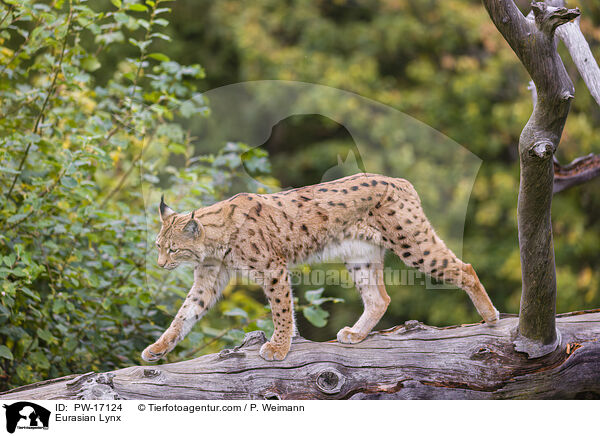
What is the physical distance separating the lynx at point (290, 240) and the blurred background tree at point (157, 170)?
262 millimetres

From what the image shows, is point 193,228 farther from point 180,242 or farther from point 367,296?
point 367,296

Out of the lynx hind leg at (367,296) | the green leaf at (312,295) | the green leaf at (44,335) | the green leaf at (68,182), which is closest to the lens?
the lynx hind leg at (367,296)

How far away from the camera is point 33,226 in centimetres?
430

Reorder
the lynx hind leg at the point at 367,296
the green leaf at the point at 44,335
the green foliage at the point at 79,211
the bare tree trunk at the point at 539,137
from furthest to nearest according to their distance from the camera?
the green foliage at the point at 79,211
the green leaf at the point at 44,335
the lynx hind leg at the point at 367,296
the bare tree trunk at the point at 539,137

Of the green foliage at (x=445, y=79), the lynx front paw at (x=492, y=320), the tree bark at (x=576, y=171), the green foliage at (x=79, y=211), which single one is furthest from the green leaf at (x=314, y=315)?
the tree bark at (x=576, y=171)

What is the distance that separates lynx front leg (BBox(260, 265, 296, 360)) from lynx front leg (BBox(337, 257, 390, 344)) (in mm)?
421

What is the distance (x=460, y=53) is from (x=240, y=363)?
6496 millimetres

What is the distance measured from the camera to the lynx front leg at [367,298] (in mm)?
3848

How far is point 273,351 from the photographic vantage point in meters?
3.63

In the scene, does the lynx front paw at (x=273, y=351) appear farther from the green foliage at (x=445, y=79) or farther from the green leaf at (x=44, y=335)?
the green foliage at (x=445, y=79)

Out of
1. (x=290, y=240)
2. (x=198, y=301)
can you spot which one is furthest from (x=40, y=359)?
(x=290, y=240)

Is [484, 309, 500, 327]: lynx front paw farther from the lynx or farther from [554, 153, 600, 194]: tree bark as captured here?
[554, 153, 600, 194]: tree bark
